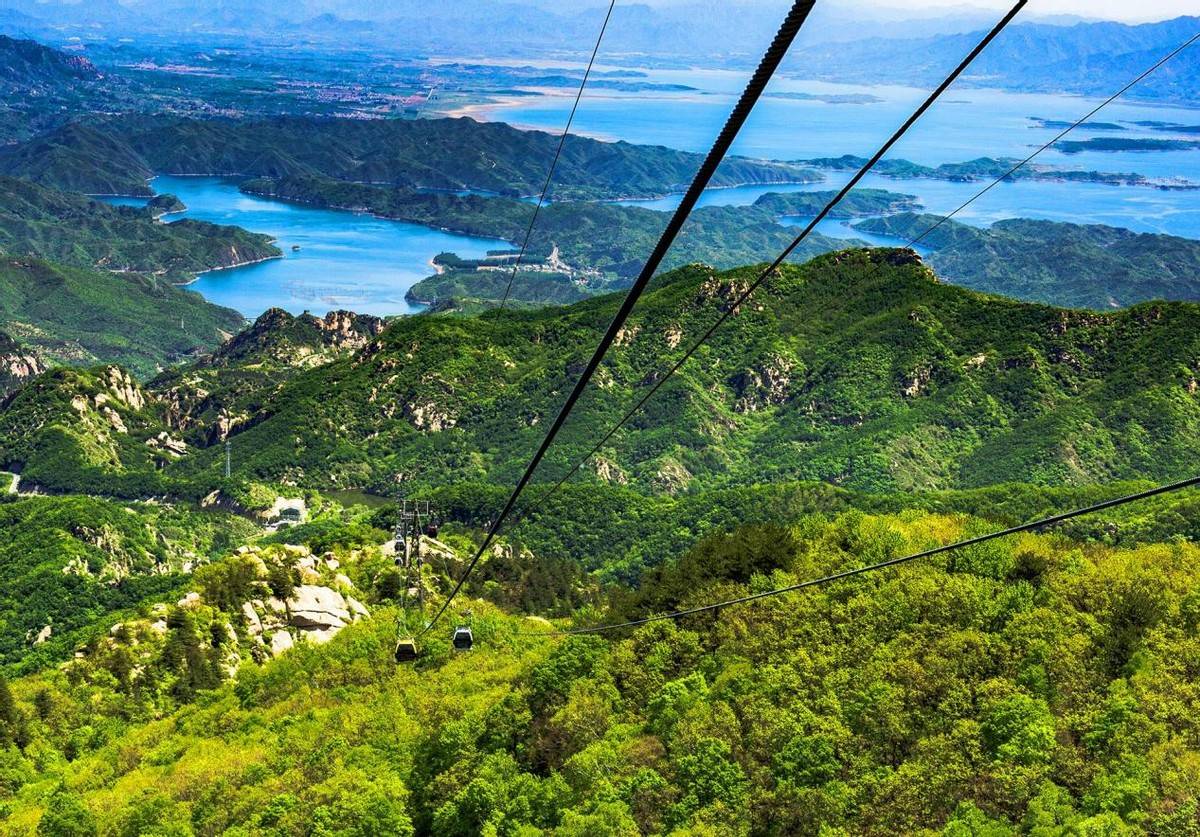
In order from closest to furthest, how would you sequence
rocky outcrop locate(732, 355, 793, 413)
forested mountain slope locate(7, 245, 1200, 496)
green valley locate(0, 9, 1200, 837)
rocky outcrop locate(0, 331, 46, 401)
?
green valley locate(0, 9, 1200, 837), forested mountain slope locate(7, 245, 1200, 496), rocky outcrop locate(732, 355, 793, 413), rocky outcrop locate(0, 331, 46, 401)

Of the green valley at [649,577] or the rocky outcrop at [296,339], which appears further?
the rocky outcrop at [296,339]

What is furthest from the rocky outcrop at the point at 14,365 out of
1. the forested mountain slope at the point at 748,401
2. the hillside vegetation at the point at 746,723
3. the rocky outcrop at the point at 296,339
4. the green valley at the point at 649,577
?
the hillside vegetation at the point at 746,723

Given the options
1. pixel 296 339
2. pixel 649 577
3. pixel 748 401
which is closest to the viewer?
pixel 649 577

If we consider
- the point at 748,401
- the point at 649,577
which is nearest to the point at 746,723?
the point at 649,577

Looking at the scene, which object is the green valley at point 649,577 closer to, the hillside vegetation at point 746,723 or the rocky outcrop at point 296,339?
the hillside vegetation at point 746,723

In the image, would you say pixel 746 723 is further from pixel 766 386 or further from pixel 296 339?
pixel 296 339

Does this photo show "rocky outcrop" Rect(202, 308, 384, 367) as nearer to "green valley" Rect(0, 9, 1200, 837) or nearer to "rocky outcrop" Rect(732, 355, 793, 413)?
"green valley" Rect(0, 9, 1200, 837)

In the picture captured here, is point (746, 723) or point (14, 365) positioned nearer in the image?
point (746, 723)

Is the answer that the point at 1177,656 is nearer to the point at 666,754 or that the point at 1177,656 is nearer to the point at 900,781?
the point at 900,781

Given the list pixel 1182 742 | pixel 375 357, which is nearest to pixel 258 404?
pixel 375 357

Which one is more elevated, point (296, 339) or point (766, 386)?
point (766, 386)

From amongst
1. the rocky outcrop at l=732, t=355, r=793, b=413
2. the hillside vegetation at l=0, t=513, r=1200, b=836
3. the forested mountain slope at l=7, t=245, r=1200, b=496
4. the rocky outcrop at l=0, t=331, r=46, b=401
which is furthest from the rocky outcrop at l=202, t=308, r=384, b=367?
the hillside vegetation at l=0, t=513, r=1200, b=836
